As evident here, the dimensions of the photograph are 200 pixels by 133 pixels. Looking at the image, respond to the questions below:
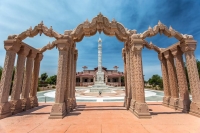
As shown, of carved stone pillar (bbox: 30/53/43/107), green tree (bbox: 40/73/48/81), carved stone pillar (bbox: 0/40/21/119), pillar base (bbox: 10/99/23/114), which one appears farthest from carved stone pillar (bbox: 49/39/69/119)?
green tree (bbox: 40/73/48/81)

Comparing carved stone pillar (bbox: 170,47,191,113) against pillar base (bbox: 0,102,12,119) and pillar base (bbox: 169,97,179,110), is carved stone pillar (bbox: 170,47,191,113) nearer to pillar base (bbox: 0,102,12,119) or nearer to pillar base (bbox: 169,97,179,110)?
pillar base (bbox: 169,97,179,110)

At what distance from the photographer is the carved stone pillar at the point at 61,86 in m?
6.15

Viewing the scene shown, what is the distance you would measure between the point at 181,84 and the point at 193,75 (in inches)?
49.2

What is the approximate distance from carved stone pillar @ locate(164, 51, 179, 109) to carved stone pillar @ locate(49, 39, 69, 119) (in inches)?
317

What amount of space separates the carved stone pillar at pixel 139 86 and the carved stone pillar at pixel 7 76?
25.4 feet

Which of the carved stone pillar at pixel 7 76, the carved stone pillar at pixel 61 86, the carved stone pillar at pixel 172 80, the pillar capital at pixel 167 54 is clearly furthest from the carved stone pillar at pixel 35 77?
the carved stone pillar at pixel 172 80

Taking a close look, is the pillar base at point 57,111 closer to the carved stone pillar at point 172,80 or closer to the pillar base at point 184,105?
the pillar base at point 184,105

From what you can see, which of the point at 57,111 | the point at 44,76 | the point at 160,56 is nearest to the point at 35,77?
the point at 57,111

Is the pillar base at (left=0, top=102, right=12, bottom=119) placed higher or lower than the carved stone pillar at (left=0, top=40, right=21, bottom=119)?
lower

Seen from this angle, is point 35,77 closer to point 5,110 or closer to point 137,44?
point 5,110

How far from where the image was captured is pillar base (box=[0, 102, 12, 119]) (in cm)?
613

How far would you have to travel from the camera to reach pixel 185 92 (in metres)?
7.50

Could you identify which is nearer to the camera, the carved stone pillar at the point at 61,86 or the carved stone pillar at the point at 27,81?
the carved stone pillar at the point at 61,86

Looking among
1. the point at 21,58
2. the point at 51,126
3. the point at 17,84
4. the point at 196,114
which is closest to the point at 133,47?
the point at 196,114
